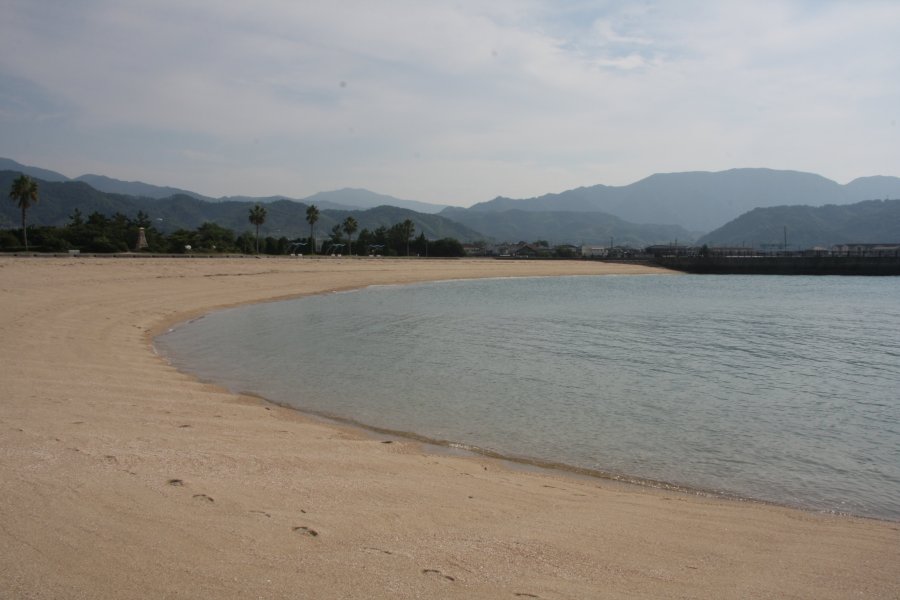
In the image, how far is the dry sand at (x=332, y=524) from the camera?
402 cm

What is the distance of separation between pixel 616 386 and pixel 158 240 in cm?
7569

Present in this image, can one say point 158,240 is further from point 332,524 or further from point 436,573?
point 436,573

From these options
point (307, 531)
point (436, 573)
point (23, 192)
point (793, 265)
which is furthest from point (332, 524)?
point (793, 265)

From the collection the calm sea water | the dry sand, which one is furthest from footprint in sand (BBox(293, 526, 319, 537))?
the calm sea water

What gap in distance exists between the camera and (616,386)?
1410 cm

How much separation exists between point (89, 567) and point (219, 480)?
77.4 inches

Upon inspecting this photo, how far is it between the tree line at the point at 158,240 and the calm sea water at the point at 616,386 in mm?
45414

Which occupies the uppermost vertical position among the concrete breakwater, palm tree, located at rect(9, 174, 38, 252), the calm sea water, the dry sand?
palm tree, located at rect(9, 174, 38, 252)

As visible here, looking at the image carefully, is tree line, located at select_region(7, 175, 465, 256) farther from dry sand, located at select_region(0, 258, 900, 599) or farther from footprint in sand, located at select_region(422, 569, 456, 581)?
footprint in sand, located at select_region(422, 569, 456, 581)

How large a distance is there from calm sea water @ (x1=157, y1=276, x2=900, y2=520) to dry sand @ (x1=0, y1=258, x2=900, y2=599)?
1.43 m

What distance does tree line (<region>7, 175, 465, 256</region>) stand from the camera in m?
63.4

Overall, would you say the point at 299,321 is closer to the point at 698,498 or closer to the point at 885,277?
the point at 698,498

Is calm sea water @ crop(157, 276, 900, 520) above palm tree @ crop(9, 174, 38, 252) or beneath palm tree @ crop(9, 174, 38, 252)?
beneath

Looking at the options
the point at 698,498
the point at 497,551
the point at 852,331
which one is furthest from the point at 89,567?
the point at 852,331
